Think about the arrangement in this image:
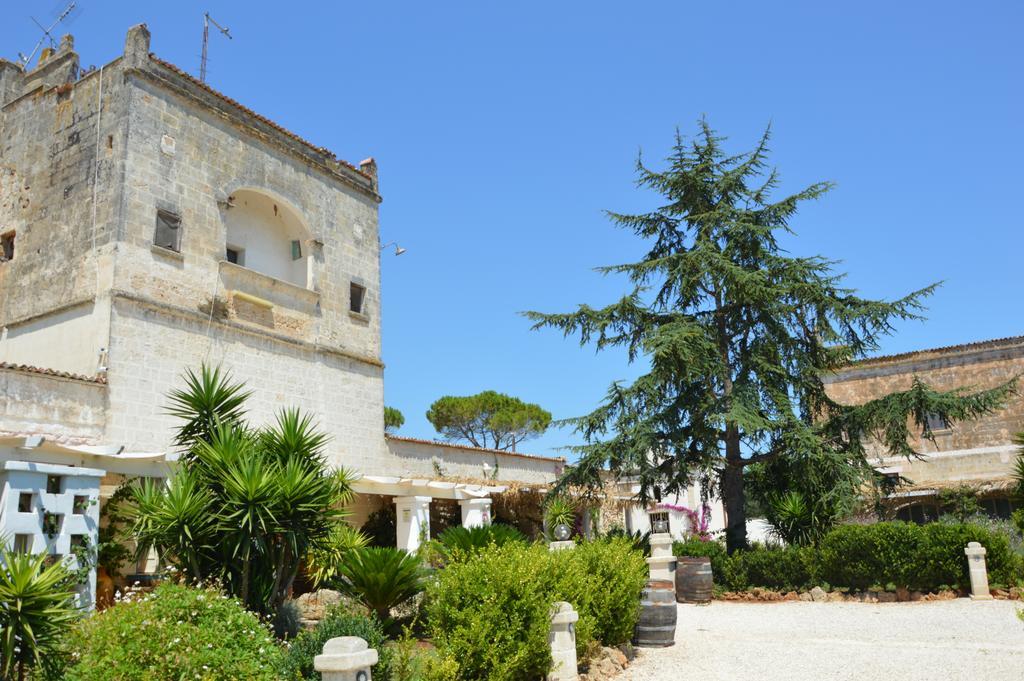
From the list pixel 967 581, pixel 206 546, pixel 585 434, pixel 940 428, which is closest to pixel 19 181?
pixel 206 546

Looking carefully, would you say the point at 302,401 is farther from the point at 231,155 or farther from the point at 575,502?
the point at 575,502

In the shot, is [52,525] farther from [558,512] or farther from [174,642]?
[558,512]

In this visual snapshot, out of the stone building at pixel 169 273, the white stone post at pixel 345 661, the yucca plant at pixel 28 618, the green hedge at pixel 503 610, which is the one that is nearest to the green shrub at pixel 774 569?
the stone building at pixel 169 273

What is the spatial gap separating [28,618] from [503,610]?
14.1ft

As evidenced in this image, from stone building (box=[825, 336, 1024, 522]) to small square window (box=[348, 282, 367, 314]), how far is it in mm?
17152

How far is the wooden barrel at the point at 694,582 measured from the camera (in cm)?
1723

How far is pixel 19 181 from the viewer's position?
18.0 m

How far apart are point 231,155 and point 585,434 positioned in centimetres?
1098

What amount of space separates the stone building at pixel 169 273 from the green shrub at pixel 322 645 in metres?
5.55

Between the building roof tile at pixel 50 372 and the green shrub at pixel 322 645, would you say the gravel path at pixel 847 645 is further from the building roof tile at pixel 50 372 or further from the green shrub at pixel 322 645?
the building roof tile at pixel 50 372

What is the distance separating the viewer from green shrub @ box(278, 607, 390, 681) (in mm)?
7250

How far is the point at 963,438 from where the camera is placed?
2788 centimetres

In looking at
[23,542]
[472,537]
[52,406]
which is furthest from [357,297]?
[23,542]

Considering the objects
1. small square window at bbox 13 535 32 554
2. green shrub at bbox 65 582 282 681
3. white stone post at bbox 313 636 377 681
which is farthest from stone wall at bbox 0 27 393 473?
white stone post at bbox 313 636 377 681
